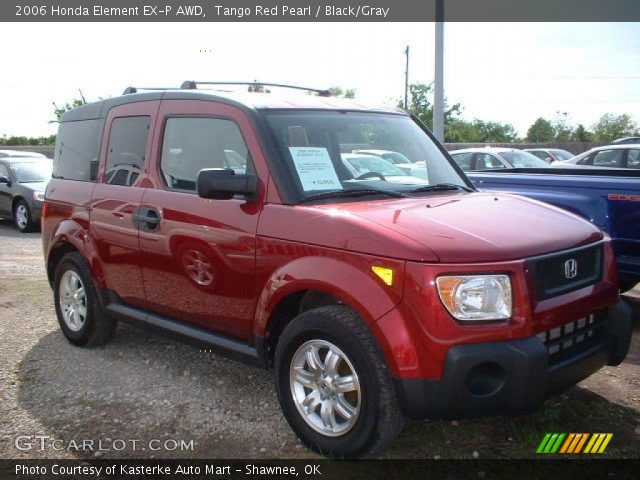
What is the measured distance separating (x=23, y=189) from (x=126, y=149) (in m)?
9.30

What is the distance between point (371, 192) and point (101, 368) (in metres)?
2.55

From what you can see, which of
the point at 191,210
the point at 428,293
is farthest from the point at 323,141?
the point at 428,293

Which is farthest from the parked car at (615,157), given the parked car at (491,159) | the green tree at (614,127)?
the green tree at (614,127)

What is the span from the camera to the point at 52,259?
5.46m

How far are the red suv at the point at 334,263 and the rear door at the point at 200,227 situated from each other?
1 centimetres

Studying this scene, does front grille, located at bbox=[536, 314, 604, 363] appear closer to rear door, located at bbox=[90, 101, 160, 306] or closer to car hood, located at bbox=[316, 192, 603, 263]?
car hood, located at bbox=[316, 192, 603, 263]

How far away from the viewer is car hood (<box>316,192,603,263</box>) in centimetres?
293

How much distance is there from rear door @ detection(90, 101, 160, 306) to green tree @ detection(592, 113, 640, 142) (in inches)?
2190

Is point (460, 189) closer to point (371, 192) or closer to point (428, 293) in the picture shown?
point (371, 192)

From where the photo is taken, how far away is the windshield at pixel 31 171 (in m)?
13.2

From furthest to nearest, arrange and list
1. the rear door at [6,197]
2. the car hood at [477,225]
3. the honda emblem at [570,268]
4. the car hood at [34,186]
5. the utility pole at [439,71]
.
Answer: the rear door at [6,197] → the car hood at [34,186] → the utility pole at [439,71] → the honda emblem at [570,268] → the car hood at [477,225]

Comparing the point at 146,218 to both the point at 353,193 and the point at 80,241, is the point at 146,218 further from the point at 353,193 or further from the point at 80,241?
the point at 353,193

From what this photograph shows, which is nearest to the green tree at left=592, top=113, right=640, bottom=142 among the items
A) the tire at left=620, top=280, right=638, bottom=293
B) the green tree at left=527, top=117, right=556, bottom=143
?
the green tree at left=527, top=117, right=556, bottom=143

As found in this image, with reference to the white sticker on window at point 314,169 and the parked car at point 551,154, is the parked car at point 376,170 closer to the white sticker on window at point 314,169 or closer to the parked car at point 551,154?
the white sticker on window at point 314,169
